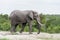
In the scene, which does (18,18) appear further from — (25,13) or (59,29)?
(59,29)

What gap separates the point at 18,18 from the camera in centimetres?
2583

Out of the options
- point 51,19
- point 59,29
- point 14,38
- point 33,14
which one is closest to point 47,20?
point 51,19

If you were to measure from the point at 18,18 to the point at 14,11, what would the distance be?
24.9 inches

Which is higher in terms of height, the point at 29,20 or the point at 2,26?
the point at 29,20

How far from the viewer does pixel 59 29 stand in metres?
40.3

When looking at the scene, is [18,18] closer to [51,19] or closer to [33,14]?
[33,14]

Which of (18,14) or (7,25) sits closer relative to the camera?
(18,14)

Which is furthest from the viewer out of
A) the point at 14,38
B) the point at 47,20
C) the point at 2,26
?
the point at 47,20

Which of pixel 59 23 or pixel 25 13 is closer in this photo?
pixel 25 13

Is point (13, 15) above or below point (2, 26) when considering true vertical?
above

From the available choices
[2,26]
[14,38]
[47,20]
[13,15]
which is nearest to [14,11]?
[13,15]

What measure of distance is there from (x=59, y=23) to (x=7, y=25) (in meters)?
10.5

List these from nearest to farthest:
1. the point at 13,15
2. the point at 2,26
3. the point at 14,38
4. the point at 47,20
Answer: the point at 14,38
the point at 13,15
the point at 2,26
the point at 47,20

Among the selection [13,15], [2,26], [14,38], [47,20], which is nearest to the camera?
[14,38]
